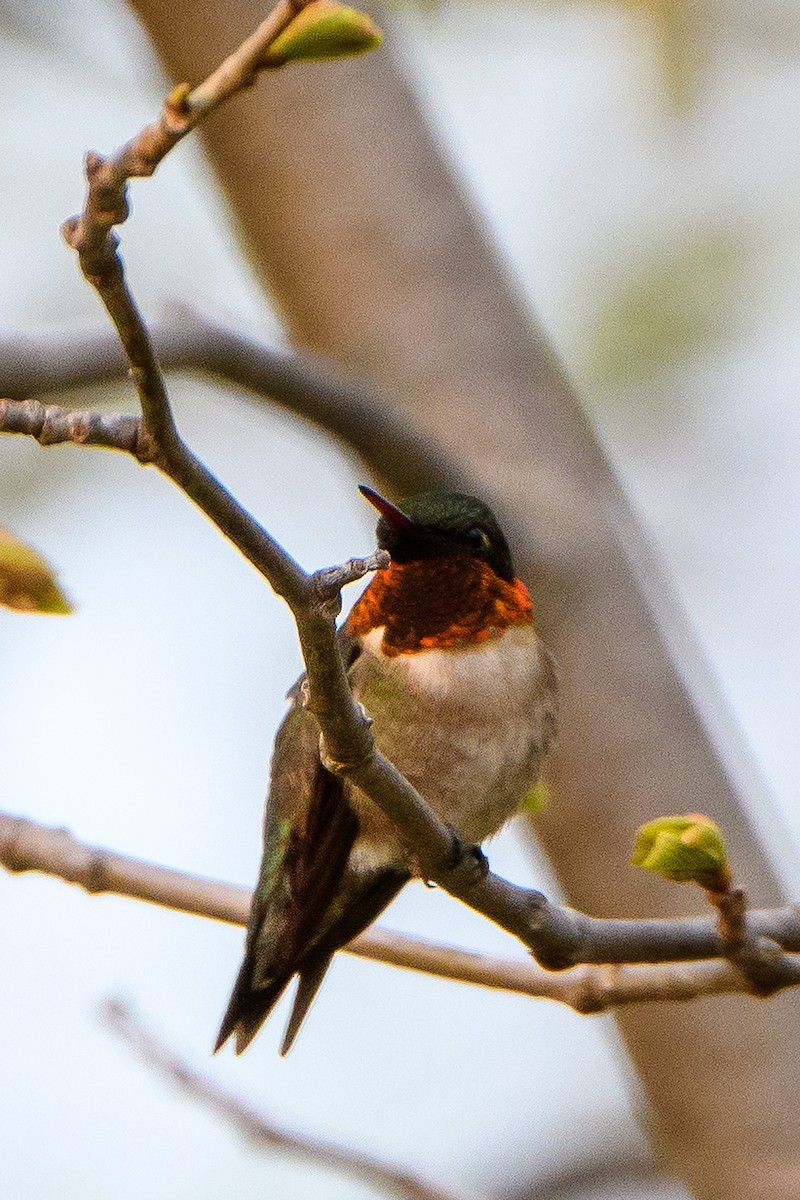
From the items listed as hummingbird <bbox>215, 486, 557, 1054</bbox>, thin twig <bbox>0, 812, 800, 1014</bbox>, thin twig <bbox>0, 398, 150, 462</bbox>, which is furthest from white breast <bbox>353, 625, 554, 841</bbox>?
thin twig <bbox>0, 398, 150, 462</bbox>

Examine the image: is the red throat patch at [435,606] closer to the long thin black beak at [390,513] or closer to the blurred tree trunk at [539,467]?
the long thin black beak at [390,513]

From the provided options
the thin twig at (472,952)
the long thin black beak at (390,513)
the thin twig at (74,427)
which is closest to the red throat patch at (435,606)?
the long thin black beak at (390,513)

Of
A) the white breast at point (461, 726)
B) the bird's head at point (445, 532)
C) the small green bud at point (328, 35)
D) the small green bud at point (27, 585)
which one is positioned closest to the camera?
the small green bud at point (328, 35)

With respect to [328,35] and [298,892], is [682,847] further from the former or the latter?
[328,35]

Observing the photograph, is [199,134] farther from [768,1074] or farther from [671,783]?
[768,1074]

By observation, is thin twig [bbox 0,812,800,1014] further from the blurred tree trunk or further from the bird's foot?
the blurred tree trunk

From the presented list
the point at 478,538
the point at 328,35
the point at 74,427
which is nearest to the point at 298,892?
the point at 478,538
